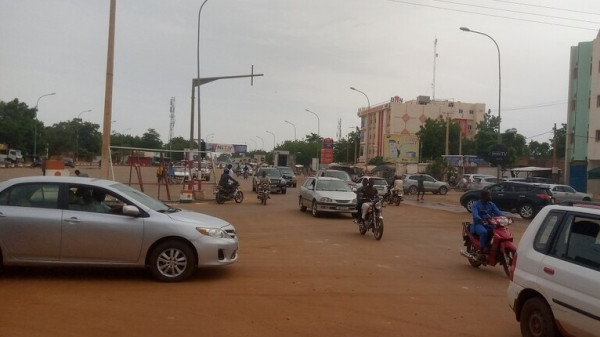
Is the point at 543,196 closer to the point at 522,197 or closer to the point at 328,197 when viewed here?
the point at 522,197

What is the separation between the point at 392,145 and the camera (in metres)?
72.4

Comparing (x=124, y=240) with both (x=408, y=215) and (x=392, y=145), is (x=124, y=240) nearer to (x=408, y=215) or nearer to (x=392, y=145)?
(x=408, y=215)

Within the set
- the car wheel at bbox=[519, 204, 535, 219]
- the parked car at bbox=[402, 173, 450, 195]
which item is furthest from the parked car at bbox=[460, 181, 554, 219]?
the parked car at bbox=[402, 173, 450, 195]

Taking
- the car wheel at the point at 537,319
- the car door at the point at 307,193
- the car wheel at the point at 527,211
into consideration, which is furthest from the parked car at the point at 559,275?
the car wheel at the point at 527,211

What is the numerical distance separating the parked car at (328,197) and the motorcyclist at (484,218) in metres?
10.4

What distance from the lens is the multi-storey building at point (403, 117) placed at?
328 feet

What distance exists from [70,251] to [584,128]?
51456 millimetres

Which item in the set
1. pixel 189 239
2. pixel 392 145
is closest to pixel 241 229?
pixel 189 239

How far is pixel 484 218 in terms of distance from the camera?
10477 millimetres

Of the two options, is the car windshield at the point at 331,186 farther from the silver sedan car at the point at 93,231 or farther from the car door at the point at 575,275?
the car door at the point at 575,275

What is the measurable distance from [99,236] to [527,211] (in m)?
21.3

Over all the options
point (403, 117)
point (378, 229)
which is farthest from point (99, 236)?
point (403, 117)

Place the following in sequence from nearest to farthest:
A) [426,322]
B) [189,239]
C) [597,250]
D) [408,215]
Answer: [597,250]
[426,322]
[189,239]
[408,215]

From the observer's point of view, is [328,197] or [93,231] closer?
[93,231]
